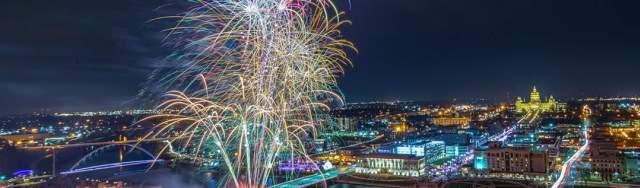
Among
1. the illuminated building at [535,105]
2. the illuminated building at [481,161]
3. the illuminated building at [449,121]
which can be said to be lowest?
the illuminated building at [481,161]

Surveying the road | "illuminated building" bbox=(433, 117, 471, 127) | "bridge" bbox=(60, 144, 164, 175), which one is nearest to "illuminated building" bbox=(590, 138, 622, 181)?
the road

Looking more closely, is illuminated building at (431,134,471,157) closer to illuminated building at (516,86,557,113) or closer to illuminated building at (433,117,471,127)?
illuminated building at (433,117,471,127)

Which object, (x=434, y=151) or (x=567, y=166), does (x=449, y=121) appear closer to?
(x=434, y=151)

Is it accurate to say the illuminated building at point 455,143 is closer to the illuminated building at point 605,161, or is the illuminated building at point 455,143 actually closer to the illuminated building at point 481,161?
the illuminated building at point 481,161

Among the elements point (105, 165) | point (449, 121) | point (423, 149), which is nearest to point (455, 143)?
Answer: point (423, 149)


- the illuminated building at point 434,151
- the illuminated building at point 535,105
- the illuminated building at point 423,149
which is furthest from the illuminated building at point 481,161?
the illuminated building at point 535,105
